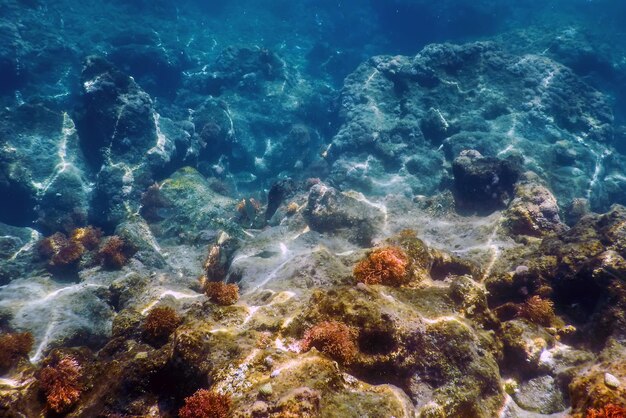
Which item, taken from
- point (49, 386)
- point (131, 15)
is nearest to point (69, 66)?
point (131, 15)

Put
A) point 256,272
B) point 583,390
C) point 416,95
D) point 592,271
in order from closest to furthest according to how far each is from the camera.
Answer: point 583,390 < point 592,271 < point 256,272 < point 416,95

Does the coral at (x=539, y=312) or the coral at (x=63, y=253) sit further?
the coral at (x=63, y=253)

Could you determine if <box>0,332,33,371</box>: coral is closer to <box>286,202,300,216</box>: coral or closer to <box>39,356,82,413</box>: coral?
<box>39,356,82,413</box>: coral

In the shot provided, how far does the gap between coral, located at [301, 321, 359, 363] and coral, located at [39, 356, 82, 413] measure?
2.76m

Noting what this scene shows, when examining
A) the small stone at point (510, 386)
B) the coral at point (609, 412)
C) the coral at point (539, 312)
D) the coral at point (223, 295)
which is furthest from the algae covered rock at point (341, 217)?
the coral at point (609, 412)

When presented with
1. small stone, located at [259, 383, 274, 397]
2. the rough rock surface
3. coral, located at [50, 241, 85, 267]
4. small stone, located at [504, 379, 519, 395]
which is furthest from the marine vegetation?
small stone, located at [504, 379, 519, 395]

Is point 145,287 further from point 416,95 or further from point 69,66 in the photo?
point 69,66

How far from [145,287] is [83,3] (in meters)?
24.0

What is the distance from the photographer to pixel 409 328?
379cm

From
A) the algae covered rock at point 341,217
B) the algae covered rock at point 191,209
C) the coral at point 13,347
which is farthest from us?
the algae covered rock at point 191,209

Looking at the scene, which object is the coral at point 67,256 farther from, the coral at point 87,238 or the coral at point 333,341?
the coral at point 333,341

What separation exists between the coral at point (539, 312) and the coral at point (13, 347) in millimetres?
7334

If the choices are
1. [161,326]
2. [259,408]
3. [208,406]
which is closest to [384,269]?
[259,408]

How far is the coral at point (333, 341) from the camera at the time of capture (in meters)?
3.37
